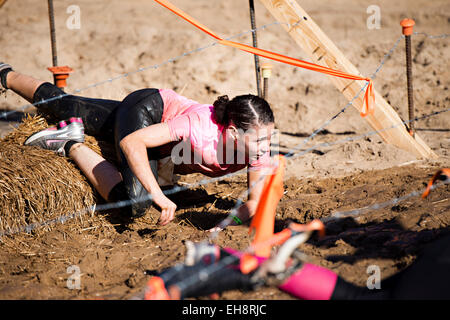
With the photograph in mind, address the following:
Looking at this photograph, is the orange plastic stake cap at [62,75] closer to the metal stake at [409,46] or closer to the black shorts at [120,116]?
the black shorts at [120,116]

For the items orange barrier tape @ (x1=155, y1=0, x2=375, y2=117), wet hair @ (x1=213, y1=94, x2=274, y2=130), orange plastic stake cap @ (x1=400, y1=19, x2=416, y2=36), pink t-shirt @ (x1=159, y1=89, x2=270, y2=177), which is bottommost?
pink t-shirt @ (x1=159, y1=89, x2=270, y2=177)

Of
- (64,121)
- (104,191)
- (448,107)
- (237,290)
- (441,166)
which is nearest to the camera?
(237,290)

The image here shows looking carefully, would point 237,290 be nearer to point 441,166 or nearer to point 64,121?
point 64,121

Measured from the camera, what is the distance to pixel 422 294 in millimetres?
1911

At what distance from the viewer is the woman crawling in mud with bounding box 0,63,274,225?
2842 millimetres

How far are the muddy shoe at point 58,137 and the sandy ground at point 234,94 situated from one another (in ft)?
2.04

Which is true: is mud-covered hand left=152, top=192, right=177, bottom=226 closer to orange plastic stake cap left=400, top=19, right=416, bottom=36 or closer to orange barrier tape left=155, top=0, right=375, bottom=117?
orange barrier tape left=155, top=0, right=375, bottom=117

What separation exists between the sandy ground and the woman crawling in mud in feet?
1.06

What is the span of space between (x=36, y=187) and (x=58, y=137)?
49cm

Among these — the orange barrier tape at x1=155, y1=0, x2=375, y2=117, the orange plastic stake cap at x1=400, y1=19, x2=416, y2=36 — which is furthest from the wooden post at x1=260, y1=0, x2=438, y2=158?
the orange plastic stake cap at x1=400, y1=19, x2=416, y2=36

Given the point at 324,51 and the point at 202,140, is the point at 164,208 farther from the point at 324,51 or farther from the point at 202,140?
the point at 324,51

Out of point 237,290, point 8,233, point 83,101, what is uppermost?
point 83,101

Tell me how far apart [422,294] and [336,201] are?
159 centimetres
